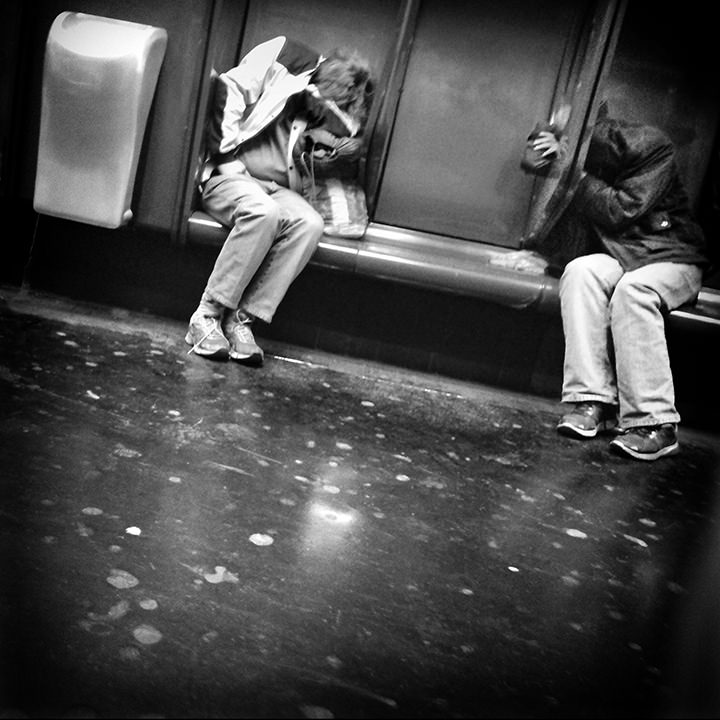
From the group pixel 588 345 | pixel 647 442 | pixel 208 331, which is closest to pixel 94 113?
pixel 208 331

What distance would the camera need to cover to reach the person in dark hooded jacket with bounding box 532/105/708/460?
8.86 ft

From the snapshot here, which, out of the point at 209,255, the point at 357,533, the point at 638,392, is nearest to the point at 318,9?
the point at 209,255

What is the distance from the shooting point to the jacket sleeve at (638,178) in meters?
2.81

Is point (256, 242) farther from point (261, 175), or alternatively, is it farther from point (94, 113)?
point (94, 113)

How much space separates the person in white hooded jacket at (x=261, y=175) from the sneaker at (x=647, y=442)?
3.90 ft

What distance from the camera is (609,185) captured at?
2.92 metres

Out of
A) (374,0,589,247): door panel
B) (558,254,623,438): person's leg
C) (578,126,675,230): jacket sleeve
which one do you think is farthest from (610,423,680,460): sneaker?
(374,0,589,247): door panel

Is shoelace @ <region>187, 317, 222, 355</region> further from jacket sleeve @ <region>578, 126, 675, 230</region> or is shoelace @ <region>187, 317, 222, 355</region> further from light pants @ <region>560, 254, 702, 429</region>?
jacket sleeve @ <region>578, 126, 675, 230</region>

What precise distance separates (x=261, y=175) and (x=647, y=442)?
1600 millimetres

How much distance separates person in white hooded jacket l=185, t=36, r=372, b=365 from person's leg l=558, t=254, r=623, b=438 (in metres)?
0.89

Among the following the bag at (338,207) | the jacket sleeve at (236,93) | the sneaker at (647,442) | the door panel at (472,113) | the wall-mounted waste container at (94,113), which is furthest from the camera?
the door panel at (472,113)

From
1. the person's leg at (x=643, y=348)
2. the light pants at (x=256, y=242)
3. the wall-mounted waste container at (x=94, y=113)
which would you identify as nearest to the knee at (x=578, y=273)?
the person's leg at (x=643, y=348)

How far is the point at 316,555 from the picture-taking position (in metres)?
1.61

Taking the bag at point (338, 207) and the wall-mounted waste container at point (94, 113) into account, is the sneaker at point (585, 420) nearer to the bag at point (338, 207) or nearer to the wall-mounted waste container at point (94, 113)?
the bag at point (338, 207)
